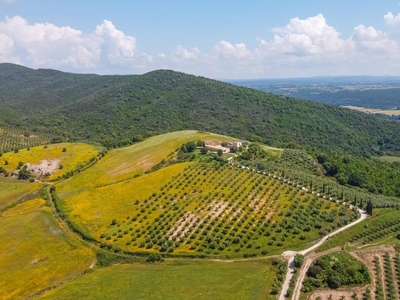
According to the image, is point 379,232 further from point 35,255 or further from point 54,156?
point 54,156

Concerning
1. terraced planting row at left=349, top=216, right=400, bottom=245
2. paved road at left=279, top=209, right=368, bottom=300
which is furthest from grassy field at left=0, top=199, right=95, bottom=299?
terraced planting row at left=349, top=216, right=400, bottom=245

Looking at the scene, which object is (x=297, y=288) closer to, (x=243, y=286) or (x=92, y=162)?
(x=243, y=286)

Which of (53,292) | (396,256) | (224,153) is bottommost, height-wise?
(53,292)

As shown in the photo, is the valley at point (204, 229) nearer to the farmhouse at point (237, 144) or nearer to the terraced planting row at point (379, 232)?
the terraced planting row at point (379, 232)

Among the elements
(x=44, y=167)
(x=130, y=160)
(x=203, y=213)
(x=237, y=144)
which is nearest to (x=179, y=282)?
(x=203, y=213)

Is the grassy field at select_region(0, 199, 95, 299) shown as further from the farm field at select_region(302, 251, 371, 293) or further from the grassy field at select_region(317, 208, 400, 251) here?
the grassy field at select_region(317, 208, 400, 251)

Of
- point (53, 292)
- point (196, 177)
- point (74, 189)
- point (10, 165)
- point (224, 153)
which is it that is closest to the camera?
point (53, 292)

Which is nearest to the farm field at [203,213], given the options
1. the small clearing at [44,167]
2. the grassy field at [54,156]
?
the small clearing at [44,167]

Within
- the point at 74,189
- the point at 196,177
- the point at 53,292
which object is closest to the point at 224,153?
the point at 196,177
